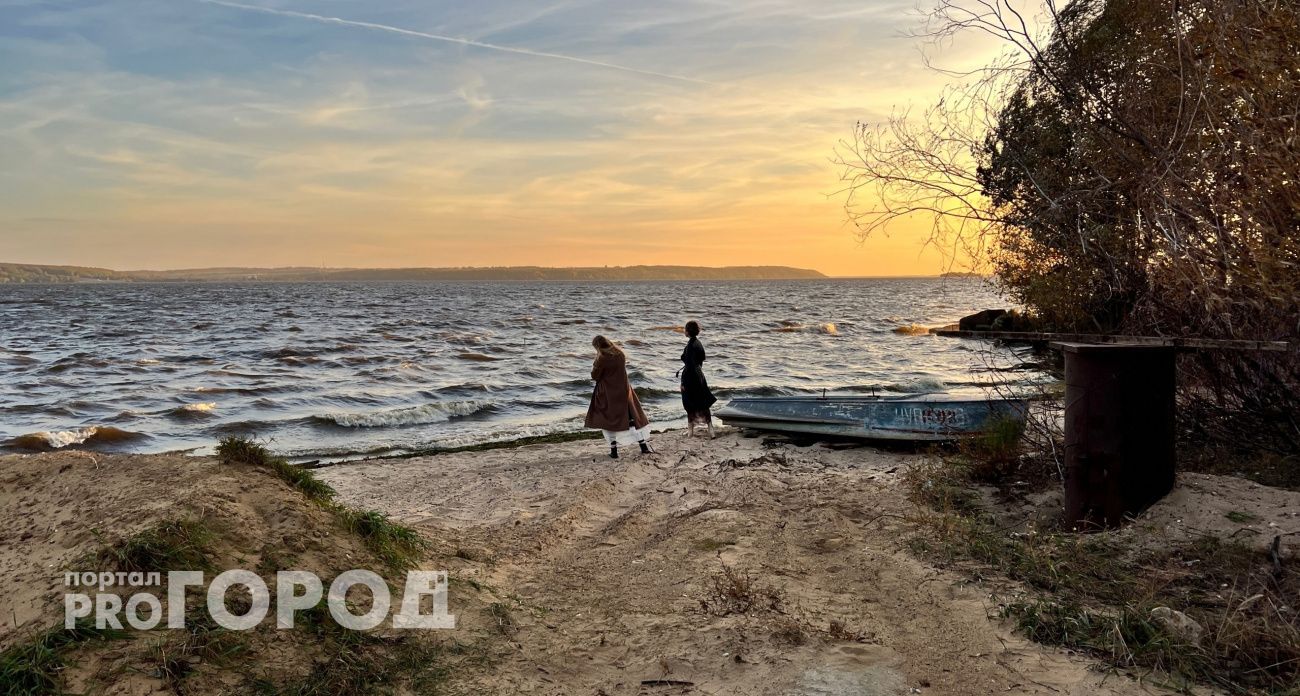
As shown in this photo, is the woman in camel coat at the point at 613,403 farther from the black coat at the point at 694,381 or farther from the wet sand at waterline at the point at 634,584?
the wet sand at waterline at the point at 634,584

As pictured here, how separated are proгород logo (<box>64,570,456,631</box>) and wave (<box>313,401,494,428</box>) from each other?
11.5m

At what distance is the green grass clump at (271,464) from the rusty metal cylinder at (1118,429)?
575 cm

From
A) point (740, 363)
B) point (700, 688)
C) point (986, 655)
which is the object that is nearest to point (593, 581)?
point (700, 688)

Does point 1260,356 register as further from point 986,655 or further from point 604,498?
point 604,498

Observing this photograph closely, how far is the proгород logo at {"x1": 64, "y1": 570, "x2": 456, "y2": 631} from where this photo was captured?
12.7 ft

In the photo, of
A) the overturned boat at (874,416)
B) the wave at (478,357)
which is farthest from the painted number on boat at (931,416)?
the wave at (478,357)

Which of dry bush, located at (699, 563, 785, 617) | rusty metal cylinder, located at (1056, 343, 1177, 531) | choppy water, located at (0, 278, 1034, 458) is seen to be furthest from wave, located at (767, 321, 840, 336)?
dry bush, located at (699, 563, 785, 617)

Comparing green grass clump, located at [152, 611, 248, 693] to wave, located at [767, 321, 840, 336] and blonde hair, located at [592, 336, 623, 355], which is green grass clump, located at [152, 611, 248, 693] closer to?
blonde hair, located at [592, 336, 623, 355]

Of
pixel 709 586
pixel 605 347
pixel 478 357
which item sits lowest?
pixel 478 357

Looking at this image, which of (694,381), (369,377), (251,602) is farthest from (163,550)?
(369,377)

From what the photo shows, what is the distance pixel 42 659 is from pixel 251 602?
925 millimetres

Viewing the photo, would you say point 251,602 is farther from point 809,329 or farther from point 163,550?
point 809,329

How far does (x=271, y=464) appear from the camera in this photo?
5773 millimetres

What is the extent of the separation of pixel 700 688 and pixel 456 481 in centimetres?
689
